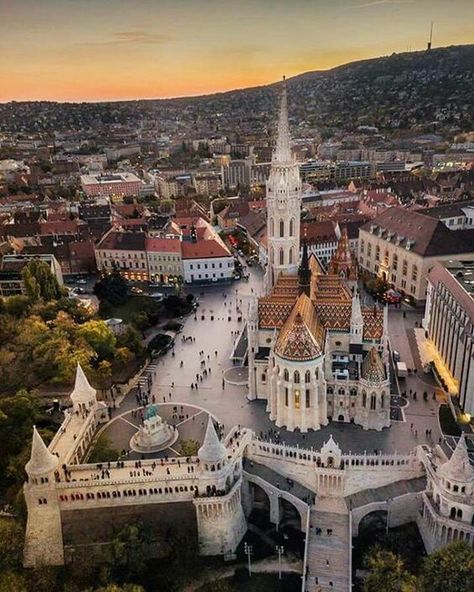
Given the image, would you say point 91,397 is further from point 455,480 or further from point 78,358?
point 455,480

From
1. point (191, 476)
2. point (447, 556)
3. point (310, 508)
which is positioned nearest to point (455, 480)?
point (447, 556)

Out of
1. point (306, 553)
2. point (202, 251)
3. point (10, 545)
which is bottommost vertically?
point (306, 553)

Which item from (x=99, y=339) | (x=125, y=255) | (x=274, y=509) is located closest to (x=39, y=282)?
(x=99, y=339)

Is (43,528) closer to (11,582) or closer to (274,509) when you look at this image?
(11,582)

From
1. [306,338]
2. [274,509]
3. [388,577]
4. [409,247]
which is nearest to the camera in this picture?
[388,577]

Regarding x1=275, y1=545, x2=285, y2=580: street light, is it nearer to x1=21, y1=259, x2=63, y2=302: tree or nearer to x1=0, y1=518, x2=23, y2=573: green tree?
x1=0, y1=518, x2=23, y2=573: green tree

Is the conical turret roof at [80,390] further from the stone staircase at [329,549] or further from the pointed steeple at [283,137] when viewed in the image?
the pointed steeple at [283,137]

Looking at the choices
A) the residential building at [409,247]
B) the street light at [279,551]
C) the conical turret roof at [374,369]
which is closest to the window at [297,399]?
the conical turret roof at [374,369]
